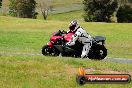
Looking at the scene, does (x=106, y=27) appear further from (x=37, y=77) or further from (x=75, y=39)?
(x=37, y=77)

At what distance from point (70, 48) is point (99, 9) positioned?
219 ft

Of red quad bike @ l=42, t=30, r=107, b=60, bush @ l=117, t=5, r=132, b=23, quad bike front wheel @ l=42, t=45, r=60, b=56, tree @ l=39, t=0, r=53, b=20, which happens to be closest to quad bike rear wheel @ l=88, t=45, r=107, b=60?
red quad bike @ l=42, t=30, r=107, b=60

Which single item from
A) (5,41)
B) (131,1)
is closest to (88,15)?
(131,1)

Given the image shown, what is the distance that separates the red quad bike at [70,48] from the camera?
1878 centimetres

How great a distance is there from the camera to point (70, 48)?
746 inches

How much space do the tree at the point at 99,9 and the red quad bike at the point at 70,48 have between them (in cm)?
6469

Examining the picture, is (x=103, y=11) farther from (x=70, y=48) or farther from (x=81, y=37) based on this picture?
(x=81, y=37)

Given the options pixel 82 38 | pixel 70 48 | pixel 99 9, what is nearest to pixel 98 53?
pixel 82 38

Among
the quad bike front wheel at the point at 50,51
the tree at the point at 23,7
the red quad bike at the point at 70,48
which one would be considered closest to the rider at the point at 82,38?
the red quad bike at the point at 70,48

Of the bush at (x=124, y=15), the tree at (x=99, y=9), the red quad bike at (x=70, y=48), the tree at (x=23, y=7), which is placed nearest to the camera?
the red quad bike at (x=70, y=48)

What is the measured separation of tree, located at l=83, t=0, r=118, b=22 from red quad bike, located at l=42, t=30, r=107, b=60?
2547 inches

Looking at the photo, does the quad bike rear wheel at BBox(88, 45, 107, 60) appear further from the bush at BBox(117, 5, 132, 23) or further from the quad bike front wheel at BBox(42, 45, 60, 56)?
the bush at BBox(117, 5, 132, 23)

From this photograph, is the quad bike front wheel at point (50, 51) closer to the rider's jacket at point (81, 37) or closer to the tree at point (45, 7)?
the rider's jacket at point (81, 37)

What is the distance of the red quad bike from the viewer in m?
18.8
